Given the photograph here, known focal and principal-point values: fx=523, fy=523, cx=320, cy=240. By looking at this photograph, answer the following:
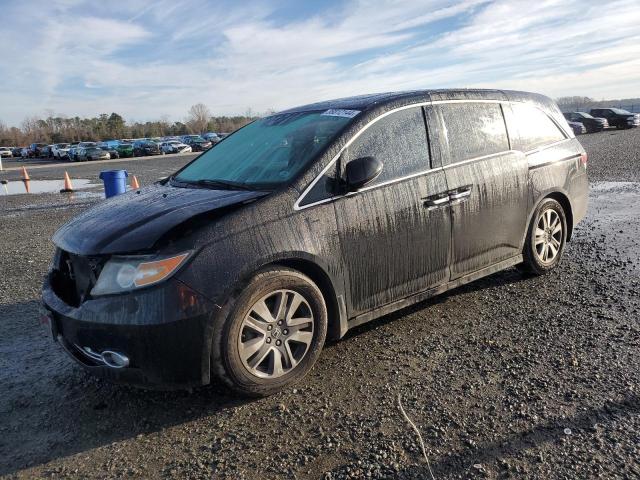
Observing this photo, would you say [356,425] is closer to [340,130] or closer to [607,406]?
[607,406]

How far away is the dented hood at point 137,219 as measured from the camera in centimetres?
297

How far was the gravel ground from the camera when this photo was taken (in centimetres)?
255

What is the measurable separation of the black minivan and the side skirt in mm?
17

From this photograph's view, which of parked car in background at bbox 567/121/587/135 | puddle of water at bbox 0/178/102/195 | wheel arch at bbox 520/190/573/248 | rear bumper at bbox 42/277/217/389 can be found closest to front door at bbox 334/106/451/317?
rear bumper at bbox 42/277/217/389

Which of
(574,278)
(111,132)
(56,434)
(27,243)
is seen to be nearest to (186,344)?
(56,434)

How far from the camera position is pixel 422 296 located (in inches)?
156

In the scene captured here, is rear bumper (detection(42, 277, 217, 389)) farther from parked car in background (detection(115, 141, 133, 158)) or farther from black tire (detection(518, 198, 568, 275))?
parked car in background (detection(115, 141, 133, 158))

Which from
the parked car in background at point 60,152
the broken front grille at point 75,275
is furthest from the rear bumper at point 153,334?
the parked car in background at point 60,152

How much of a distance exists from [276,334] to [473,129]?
2444mm

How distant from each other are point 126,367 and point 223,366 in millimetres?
529

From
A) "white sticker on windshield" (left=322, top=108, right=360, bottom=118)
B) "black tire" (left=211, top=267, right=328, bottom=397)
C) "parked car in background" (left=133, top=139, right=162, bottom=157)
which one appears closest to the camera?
"black tire" (left=211, top=267, right=328, bottom=397)

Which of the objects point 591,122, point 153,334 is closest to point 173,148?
point 591,122

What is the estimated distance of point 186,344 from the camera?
9.36 ft

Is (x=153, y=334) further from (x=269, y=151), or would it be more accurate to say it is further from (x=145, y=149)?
(x=145, y=149)
